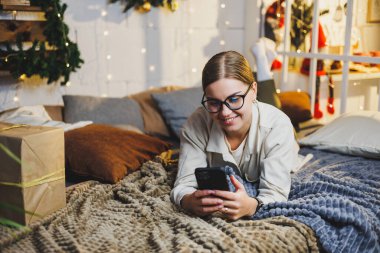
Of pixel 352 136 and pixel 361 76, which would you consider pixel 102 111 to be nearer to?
pixel 352 136

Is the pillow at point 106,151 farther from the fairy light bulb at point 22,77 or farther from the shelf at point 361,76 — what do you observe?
the shelf at point 361,76

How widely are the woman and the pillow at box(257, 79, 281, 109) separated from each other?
764mm

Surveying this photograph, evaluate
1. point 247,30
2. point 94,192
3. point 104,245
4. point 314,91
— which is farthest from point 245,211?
point 247,30

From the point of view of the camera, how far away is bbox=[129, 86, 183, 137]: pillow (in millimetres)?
2535

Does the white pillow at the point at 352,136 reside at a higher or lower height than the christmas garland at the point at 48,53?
lower

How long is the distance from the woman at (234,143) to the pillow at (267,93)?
764mm

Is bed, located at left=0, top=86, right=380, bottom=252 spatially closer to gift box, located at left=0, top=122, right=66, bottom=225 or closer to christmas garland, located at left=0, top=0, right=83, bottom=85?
gift box, located at left=0, top=122, right=66, bottom=225

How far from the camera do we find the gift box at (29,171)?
1.25 metres

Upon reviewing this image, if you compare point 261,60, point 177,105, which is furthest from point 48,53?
point 261,60

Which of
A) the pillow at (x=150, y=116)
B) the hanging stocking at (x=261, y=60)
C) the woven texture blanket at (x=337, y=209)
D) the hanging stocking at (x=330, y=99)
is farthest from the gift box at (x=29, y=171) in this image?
the hanging stocking at (x=330, y=99)

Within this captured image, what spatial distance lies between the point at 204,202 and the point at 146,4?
1803 millimetres

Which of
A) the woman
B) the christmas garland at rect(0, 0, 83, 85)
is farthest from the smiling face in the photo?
the christmas garland at rect(0, 0, 83, 85)

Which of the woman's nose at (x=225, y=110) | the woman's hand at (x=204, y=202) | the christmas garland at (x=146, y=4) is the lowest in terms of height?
the woman's hand at (x=204, y=202)

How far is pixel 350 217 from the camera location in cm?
128
